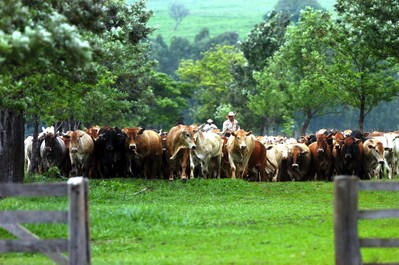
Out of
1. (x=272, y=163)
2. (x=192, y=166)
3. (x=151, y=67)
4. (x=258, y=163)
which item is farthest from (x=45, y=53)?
(x=151, y=67)

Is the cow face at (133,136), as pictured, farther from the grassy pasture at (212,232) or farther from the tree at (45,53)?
the grassy pasture at (212,232)

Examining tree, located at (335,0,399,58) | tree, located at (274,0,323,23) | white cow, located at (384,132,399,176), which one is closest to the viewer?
tree, located at (335,0,399,58)

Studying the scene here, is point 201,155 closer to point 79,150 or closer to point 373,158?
point 79,150

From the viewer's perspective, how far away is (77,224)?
1122 centimetres

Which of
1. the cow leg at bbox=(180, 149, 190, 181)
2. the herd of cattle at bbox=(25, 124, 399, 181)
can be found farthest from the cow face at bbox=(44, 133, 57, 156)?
the cow leg at bbox=(180, 149, 190, 181)

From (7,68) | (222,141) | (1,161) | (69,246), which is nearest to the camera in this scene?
(69,246)

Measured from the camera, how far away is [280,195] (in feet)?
95.7

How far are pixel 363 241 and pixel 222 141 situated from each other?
25485 millimetres

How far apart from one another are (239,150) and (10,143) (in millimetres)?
11281

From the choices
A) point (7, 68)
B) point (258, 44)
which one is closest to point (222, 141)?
point (7, 68)

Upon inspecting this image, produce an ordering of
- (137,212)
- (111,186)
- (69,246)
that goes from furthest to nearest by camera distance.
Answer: (111,186), (137,212), (69,246)

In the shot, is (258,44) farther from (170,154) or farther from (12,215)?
(12,215)

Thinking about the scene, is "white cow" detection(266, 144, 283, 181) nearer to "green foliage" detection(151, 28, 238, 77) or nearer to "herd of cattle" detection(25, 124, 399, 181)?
"herd of cattle" detection(25, 124, 399, 181)

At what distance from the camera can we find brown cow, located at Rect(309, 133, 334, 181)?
38.9 meters
